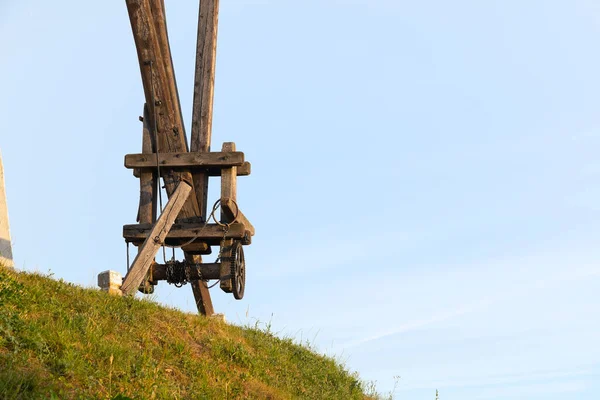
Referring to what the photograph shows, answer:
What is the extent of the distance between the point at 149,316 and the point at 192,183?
4017 mm

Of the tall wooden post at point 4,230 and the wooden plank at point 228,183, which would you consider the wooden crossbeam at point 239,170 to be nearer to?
the wooden plank at point 228,183

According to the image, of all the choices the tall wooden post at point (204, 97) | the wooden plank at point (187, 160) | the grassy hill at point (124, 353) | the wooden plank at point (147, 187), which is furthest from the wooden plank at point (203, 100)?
the grassy hill at point (124, 353)

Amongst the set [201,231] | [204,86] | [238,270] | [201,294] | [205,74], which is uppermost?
[205,74]

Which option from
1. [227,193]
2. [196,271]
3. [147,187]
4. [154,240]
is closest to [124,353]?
[154,240]

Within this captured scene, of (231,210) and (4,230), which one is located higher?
(231,210)

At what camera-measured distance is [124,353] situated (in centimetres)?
913

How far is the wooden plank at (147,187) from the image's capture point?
1409cm

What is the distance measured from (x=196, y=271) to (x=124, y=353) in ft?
16.7

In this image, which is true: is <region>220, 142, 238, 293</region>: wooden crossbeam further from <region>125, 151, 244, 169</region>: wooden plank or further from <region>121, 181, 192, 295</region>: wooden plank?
<region>121, 181, 192, 295</region>: wooden plank

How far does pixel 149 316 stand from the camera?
10.9 meters

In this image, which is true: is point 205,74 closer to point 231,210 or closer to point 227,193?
point 227,193

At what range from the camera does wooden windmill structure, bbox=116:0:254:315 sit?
550 inches

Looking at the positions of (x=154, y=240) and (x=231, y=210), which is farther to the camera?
(x=231, y=210)

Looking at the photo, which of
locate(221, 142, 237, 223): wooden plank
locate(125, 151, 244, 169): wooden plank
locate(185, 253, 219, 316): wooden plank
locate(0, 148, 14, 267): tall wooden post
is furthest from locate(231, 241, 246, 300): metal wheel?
locate(0, 148, 14, 267): tall wooden post
